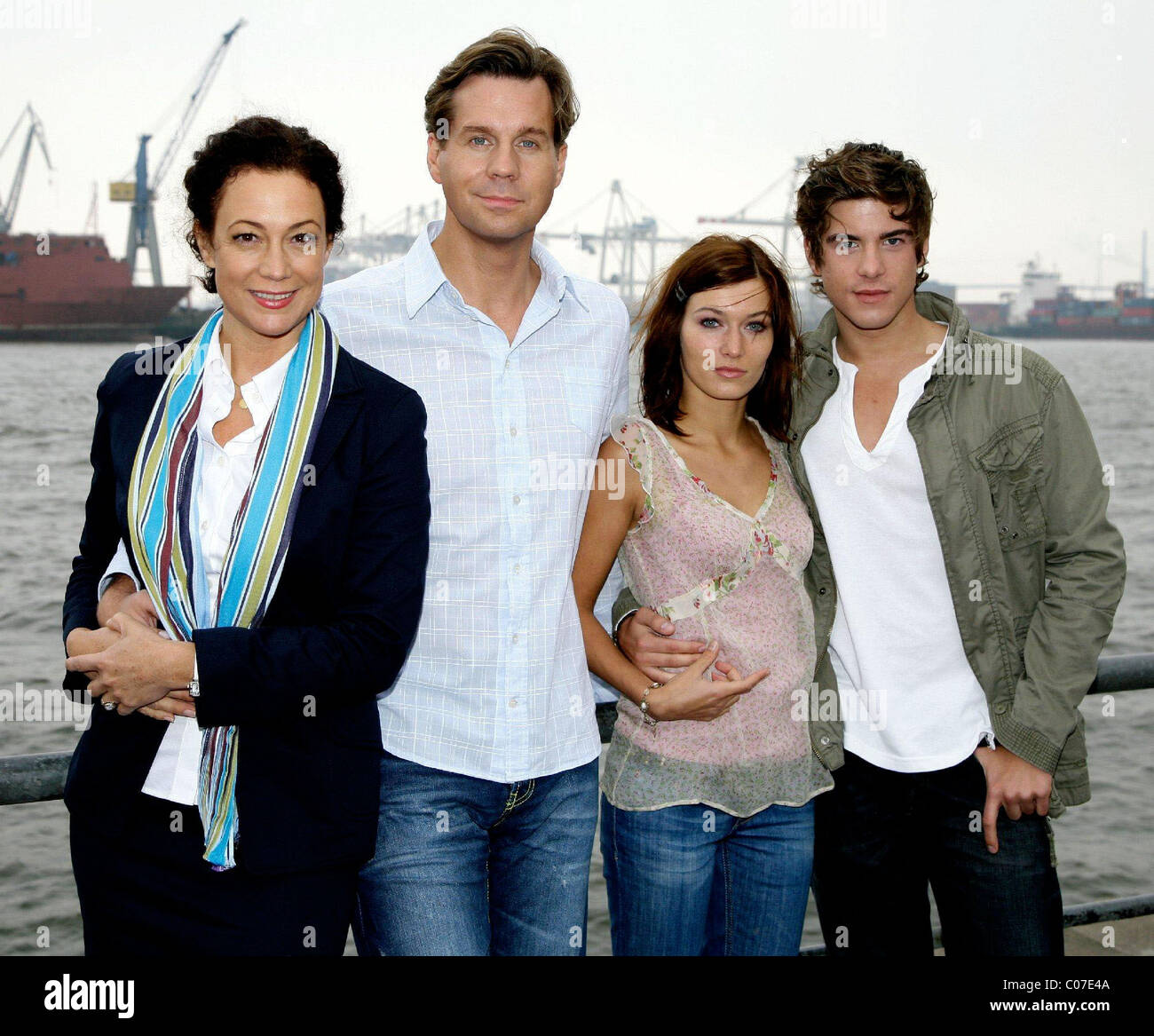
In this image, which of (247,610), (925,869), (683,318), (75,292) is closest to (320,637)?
(247,610)

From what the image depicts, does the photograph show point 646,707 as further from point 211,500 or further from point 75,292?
point 75,292

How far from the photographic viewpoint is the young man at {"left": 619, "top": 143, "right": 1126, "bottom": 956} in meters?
1.98

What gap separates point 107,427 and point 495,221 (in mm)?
693

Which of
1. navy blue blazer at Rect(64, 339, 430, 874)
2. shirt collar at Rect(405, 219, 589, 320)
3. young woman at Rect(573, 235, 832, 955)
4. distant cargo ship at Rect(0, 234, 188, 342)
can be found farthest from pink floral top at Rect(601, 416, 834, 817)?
distant cargo ship at Rect(0, 234, 188, 342)

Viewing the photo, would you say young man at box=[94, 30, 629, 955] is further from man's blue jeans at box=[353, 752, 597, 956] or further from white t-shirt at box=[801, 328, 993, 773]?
white t-shirt at box=[801, 328, 993, 773]

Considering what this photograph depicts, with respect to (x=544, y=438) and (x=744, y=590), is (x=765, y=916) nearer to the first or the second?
(x=744, y=590)

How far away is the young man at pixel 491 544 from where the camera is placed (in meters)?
1.83

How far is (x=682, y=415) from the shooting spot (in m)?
2.13

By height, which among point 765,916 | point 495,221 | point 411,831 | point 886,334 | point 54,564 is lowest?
point 54,564

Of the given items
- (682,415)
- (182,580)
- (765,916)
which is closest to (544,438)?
(682,415)

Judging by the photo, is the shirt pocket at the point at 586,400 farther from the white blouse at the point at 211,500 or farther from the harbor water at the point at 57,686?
the harbor water at the point at 57,686

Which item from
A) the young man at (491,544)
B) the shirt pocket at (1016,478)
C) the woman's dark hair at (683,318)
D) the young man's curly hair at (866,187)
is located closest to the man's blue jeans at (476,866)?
the young man at (491,544)

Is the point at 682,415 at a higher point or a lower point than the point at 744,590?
higher

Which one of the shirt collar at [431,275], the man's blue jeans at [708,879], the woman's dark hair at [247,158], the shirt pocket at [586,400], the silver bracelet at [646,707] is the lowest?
the man's blue jeans at [708,879]
